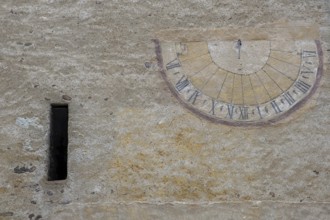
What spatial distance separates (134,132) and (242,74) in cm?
106

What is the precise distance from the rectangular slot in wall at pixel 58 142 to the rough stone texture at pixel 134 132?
4.2 inches

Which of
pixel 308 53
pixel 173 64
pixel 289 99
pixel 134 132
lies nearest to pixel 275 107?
pixel 289 99

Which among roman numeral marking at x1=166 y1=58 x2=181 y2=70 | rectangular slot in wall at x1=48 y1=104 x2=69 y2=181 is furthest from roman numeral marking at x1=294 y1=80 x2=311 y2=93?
rectangular slot in wall at x1=48 y1=104 x2=69 y2=181

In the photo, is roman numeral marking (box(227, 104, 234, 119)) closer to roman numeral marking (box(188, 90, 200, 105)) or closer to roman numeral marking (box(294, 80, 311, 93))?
roman numeral marking (box(188, 90, 200, 105))

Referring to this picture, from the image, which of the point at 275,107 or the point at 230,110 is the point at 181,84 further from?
the point at 275,107

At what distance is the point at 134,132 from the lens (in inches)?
211

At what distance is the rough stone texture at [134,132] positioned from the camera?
5.20 m

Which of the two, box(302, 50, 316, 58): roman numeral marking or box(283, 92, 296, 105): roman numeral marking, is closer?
box(283, 92, 296, 105): roman numeral marking

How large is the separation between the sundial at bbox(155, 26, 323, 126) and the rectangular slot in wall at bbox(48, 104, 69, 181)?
97 cm

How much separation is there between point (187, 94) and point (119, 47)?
2.44 feet

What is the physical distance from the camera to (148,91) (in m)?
5.46

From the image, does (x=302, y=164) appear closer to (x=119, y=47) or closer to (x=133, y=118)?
(x=133, y=118)

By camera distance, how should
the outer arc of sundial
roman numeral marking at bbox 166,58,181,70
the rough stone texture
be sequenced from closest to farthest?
1. the rough stone texture
2. the outer arc of sundial
3. roman numeral marking at bbox 166,58,181,70

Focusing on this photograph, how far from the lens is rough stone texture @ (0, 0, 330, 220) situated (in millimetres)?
5195
